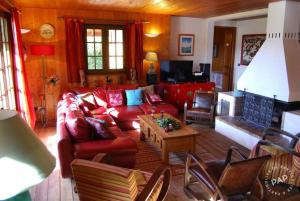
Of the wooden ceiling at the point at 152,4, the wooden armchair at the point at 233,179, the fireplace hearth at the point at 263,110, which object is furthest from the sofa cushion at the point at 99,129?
the fireplace hearth at the point at 263,110

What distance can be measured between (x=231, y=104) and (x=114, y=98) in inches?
92.6

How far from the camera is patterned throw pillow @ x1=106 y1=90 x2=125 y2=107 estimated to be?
5.05 metres

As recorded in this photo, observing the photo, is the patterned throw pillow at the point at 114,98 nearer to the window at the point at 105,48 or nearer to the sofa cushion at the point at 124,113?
the sofa cushion at the point at 124,113

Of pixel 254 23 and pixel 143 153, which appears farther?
pixel 254 23

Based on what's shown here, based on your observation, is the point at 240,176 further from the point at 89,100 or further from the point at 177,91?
the point at 177,91

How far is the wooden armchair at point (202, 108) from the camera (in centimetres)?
484

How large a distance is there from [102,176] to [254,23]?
6.52 metres

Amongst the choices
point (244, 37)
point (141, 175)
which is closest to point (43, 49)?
point (141, 175)

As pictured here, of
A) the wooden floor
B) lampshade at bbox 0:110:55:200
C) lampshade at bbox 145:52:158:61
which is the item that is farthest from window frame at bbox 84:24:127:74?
lampshade at bbox 0:110:55:200

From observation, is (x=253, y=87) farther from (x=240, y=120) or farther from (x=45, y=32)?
(x=45, y=32)

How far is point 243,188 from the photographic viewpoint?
233 cm

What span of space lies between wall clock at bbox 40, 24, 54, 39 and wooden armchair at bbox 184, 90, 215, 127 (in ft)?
10.4

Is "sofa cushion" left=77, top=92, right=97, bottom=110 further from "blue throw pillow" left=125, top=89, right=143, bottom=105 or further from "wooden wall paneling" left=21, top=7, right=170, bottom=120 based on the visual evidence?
"wooden wall paneling" left=21, top=7, right=170, bottom=120

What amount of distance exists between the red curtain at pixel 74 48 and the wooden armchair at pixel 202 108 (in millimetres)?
2505
